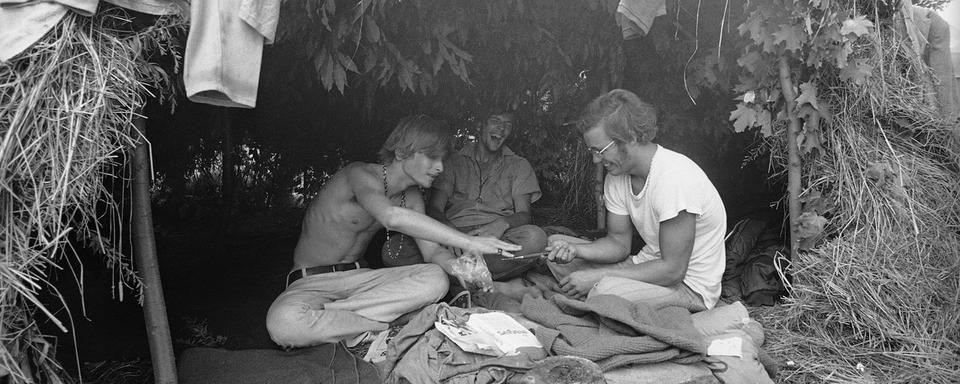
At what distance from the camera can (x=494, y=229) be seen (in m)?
4.41

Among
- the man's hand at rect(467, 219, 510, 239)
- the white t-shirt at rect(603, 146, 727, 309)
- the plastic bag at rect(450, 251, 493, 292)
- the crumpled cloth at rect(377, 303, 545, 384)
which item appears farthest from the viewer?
the man's hand at rect(467, 219, 510, 239)

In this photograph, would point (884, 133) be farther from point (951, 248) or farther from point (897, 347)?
point (897, 347)

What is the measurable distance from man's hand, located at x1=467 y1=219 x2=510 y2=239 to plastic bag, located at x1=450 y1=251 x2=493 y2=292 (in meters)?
0.82

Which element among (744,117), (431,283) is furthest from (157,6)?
(744,117)

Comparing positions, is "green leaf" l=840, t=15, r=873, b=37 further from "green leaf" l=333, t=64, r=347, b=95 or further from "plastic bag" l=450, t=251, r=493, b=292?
"green leaf" l=333, t=64, r=347, b=95

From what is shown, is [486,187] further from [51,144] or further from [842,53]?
[51,144]

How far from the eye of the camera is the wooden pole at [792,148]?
343 centimetres

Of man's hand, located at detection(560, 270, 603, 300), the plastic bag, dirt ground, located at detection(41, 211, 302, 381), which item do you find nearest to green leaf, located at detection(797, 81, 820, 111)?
man's hand, located at detection(560, 270, 603, 300)

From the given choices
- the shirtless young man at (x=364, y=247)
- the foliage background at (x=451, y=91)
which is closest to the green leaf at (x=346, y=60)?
the foliage background at (x=451, y=91)

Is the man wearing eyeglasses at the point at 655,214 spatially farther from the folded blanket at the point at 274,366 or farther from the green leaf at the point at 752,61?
the folded blanket at the point at 274,366

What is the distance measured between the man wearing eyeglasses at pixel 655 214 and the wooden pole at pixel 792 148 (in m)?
0.46

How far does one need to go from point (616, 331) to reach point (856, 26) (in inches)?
72.0

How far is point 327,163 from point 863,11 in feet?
17.7

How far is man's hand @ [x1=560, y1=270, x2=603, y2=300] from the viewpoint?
3436mm
